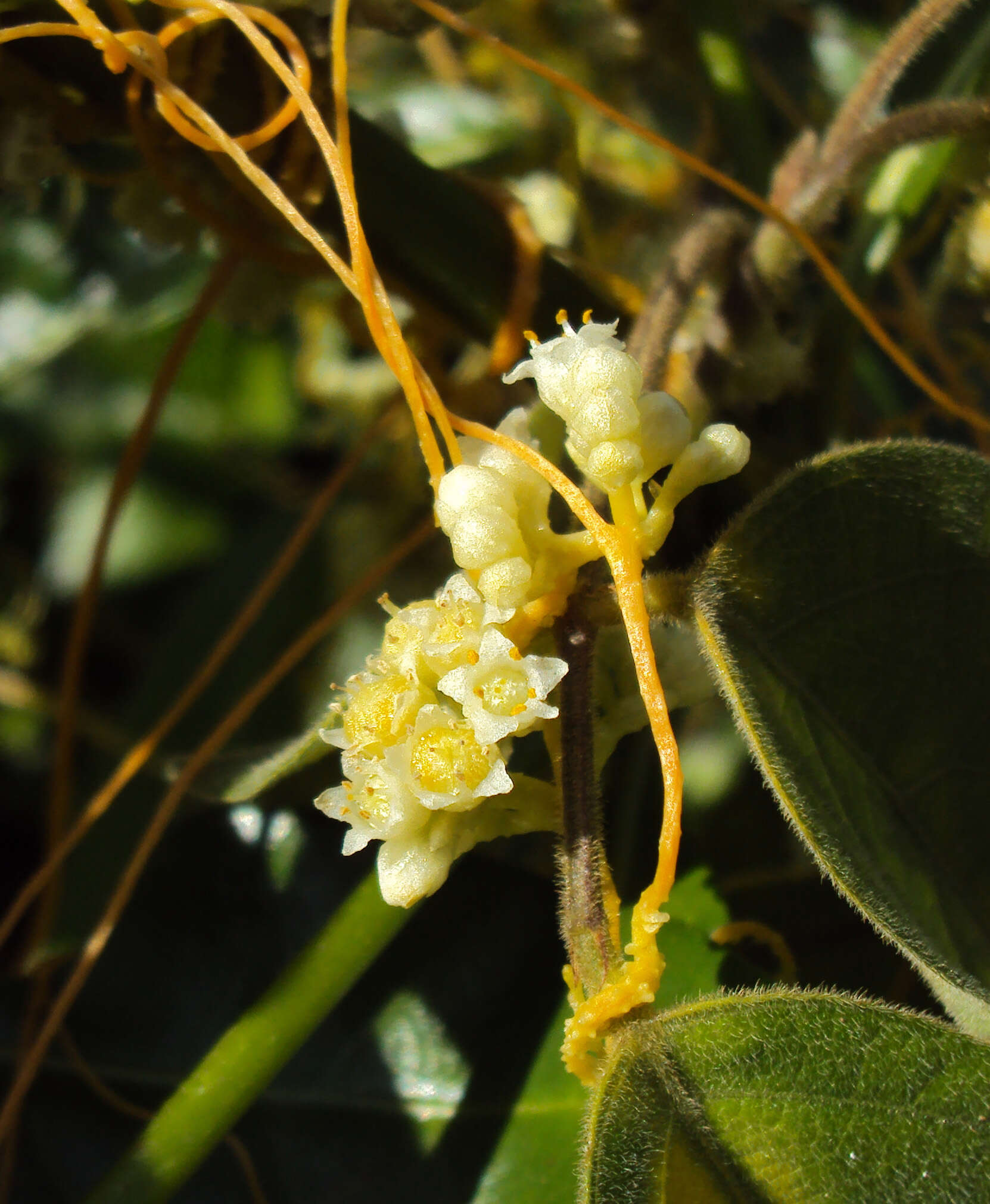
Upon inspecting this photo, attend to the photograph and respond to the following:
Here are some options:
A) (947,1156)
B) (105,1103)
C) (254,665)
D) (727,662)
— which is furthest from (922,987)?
(254,665)

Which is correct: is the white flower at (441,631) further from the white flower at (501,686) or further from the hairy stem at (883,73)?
the hairy stem at (883,73)

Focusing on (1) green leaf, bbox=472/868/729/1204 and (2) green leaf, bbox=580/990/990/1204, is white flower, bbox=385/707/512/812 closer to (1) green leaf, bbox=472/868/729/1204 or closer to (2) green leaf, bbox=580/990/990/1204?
(2) green leaf, bbox=580/990/990/1204

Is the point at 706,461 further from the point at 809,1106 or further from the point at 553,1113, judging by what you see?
the point at 553,1113

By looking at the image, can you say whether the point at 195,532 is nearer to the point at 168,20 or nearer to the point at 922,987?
the point at 168,20

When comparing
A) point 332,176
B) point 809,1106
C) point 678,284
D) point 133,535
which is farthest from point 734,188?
point 133,535

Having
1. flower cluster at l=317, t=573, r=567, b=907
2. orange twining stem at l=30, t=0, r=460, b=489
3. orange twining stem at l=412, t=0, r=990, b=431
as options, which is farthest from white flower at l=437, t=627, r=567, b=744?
orange twining stem at l=412, t=0, r=990, b=431

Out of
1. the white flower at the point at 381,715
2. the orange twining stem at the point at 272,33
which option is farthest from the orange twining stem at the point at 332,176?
the white flower at the point at 381,715
